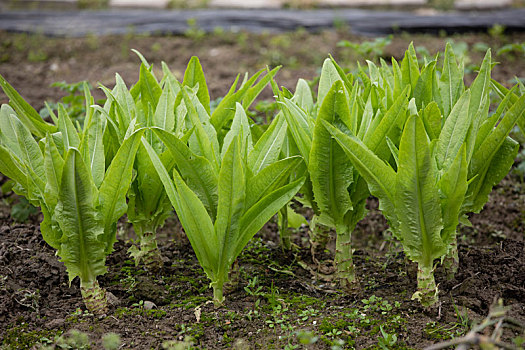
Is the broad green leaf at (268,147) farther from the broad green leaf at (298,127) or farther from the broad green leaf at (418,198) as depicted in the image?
the broad green leaf at (418,198)

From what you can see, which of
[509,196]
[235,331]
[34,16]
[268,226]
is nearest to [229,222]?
[235,331]

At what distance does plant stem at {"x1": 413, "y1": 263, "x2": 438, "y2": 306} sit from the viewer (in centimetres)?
187

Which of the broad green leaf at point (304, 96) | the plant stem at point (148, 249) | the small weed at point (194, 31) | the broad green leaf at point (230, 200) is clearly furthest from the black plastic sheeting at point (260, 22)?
the broad green leaf at point (230, 200)

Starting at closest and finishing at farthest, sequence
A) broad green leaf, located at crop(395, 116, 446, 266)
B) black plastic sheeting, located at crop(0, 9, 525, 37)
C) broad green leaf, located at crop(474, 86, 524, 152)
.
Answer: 1. broad green leaf, located at crop(395, 116, 446, 266)
2. broad green leaf, located at crop(474, 86, 524, 152)
3. black plastic sheeting, located at crop(0, 9, 525, 37)

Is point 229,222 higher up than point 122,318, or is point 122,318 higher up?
point 229,222

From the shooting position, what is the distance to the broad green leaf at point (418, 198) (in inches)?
65.6

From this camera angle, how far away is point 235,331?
1.86m

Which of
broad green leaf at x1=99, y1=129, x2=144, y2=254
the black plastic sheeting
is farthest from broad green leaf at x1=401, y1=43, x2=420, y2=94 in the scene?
the black plastic sheeting

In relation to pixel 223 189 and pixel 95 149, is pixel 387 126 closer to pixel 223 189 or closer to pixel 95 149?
pixel 223 189

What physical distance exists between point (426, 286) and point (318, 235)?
0.53 metres

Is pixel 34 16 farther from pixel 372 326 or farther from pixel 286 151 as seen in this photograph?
pixel 372 326

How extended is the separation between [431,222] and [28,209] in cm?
203

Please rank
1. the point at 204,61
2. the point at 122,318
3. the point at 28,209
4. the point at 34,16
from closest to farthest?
the point at 122,318 → the point at 28,209 → the point at 204,61 → the point at 34,16

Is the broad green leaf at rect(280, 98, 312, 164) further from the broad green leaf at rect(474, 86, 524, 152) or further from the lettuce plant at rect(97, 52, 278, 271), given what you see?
the broad green leaf at rect(474, 86, 524, 152)
